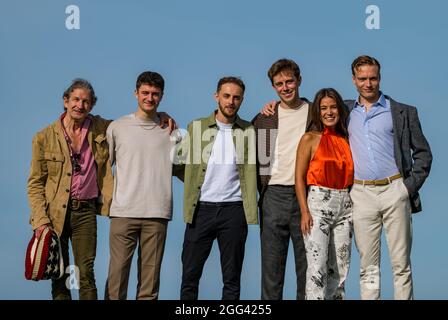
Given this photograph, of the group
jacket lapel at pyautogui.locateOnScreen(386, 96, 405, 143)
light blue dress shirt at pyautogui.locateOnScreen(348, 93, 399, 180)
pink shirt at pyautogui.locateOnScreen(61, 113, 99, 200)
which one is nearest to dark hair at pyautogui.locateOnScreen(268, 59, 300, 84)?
light blue dress shirt at pyautogui.locateOnScreen(348, 93, 399, 180)

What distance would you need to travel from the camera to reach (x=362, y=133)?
871 cm

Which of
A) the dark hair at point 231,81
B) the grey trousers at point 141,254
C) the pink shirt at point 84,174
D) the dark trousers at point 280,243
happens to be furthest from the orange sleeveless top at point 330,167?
the pink shirt at point 84,174

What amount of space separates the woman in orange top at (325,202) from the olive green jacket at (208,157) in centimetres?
62

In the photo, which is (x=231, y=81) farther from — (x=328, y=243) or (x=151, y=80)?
(x=328, y=243)

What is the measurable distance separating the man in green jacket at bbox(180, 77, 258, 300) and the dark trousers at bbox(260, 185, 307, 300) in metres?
0.24

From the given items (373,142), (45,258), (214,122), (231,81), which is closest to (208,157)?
(214,122)

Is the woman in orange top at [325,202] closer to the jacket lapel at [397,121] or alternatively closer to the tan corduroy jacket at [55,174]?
the jacket lapel at [397,121]

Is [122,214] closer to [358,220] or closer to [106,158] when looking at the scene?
[106,158]

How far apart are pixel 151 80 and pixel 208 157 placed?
114 cm

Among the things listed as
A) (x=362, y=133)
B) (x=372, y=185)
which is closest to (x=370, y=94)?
Result: (x=362, y=133)

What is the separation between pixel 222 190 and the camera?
8836mm

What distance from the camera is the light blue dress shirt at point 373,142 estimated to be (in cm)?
862
